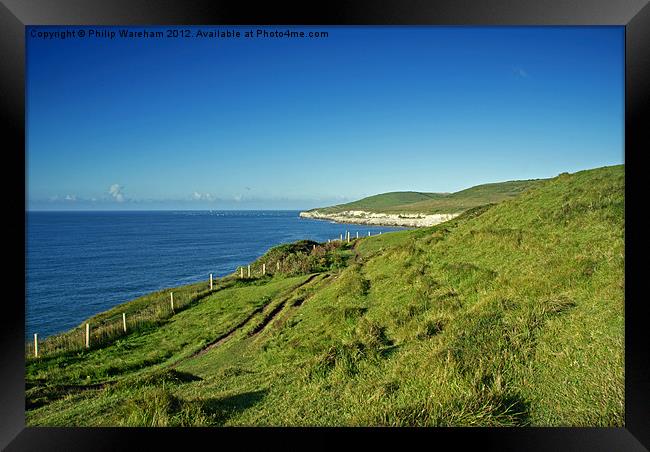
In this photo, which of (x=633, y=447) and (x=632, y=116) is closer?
(x=633, y=447)

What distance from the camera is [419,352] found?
4500 millimetres

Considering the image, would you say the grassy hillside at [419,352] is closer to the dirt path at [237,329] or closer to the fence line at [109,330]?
the dirt path at [237,329]

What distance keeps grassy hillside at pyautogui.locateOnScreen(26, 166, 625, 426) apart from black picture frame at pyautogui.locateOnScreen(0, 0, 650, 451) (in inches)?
6.8

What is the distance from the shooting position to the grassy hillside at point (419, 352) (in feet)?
11.7

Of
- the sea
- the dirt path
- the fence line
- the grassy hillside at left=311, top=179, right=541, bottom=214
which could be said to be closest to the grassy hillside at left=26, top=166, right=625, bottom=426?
the dirt path

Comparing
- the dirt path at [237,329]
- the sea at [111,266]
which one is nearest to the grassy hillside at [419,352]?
the dirt path at [237,329]

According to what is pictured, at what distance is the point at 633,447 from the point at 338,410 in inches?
115

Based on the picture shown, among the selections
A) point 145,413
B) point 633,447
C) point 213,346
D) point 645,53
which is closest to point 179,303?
point 213,346

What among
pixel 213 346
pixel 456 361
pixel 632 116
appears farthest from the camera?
pixel 213 346

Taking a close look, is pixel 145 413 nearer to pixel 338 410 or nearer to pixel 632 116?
pixel 338 410

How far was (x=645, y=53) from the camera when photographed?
3566 mm
